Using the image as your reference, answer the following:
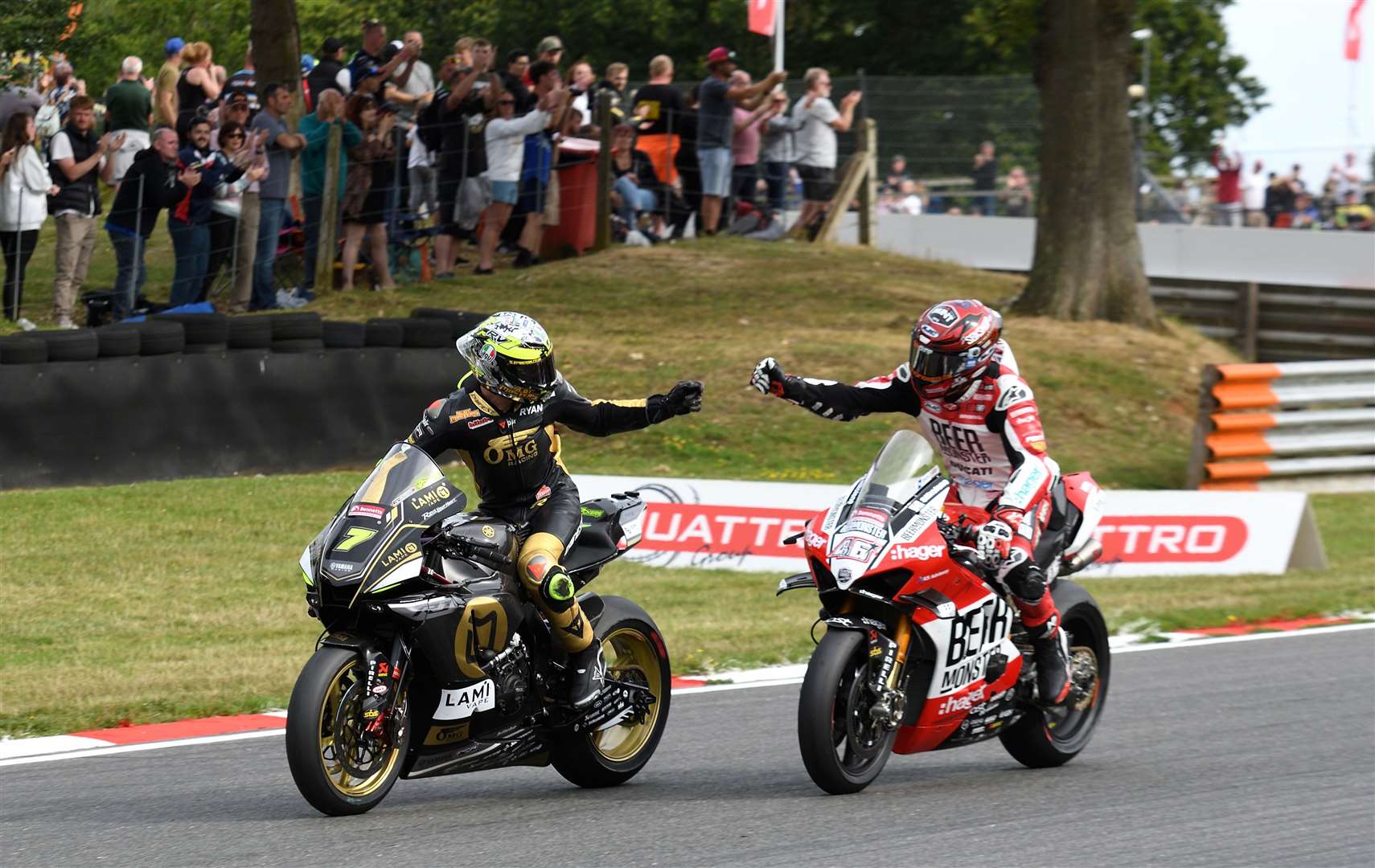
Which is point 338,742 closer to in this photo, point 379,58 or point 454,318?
point 454,318

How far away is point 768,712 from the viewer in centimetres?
869

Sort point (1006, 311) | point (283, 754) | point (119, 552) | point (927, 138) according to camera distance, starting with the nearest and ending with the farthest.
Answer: point (283, 754), point (119, 552), point (1006, 311), point (927, 138)

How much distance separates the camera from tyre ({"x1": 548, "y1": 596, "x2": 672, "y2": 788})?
6.95 meters

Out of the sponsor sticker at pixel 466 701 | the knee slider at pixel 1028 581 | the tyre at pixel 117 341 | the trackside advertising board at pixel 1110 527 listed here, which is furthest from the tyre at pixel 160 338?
the knee slider at pixel 1028 581

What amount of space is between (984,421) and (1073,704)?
1366mm

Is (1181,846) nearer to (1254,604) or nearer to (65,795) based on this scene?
(65,795)

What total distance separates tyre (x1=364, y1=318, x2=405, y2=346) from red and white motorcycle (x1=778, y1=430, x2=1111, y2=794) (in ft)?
25.7

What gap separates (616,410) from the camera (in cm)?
708

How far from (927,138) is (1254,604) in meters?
15.6

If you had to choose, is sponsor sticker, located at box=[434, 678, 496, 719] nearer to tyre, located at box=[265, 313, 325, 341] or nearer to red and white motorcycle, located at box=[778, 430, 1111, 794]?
red and white motorcycle, located at box=[778, 430, 1111, 794]

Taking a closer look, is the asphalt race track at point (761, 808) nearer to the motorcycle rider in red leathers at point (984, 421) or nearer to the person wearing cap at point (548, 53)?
the motorcycle rider in red leathers at point (984, 421)

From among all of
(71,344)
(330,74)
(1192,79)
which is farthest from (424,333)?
(1192,79)

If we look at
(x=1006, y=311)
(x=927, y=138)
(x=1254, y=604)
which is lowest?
(x=1254, y=604)

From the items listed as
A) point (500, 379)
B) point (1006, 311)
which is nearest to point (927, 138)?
point (1006, 311)
